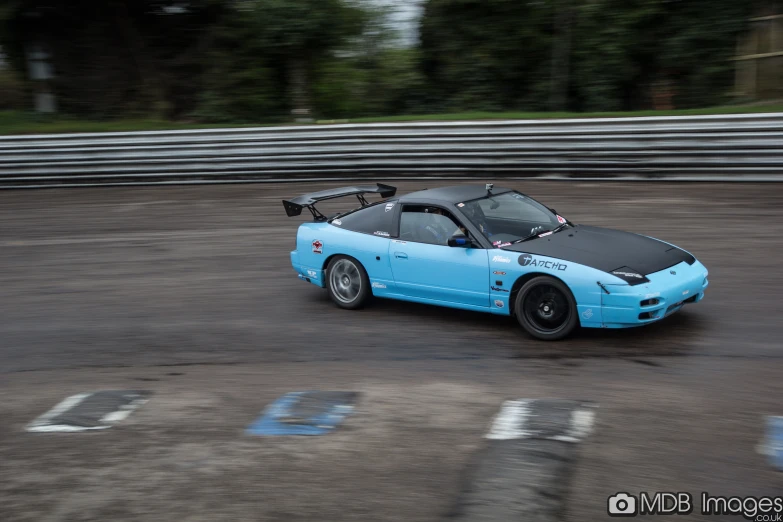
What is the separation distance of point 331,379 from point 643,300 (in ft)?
8.47

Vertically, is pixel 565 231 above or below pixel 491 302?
above

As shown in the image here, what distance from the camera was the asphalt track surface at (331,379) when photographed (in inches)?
183

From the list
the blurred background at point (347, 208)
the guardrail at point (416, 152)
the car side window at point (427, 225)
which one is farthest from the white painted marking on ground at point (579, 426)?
the guardrail at point (416, 152)

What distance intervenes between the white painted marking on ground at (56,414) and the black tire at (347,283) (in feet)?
9.30

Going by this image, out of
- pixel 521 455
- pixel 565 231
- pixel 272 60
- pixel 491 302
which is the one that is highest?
pixel 272 60

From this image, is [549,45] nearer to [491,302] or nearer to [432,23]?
[432,23]

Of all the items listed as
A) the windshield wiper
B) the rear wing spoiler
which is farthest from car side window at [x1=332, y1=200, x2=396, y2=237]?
the windshield wiper

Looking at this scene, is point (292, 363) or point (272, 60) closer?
point (292, 363)

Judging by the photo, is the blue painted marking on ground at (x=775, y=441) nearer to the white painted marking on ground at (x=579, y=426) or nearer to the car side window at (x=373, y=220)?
the white painted marking on ground at (x=579, y=426)

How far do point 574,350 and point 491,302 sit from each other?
0.93 metres

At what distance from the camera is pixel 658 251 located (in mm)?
7242

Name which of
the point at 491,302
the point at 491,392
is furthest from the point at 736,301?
the point at 491,392

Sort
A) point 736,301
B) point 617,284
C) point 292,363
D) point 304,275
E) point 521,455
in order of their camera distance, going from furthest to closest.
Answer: point 304,275 < point 736,301 < point 292,363 < point 617,284 < point 521,455

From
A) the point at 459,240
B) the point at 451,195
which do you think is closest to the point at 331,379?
the point at 459,240
